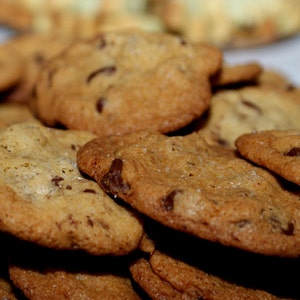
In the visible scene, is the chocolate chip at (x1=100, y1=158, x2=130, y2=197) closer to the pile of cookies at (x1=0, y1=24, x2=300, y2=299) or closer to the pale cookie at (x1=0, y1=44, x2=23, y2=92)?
the pile of cookies at (x1=0, y1=24, x2=300, y2=299)

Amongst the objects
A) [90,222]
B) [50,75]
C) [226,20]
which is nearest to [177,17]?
[226,20]

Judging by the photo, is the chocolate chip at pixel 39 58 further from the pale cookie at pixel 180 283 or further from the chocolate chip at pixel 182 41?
the pale cookie at pixel 180 283

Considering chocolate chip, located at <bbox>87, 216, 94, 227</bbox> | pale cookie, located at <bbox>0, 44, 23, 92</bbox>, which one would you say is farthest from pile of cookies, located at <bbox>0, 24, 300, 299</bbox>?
pale cookie, located at <bbox>0, 44, 23, 92</bbox>

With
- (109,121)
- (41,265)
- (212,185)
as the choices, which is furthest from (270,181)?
(41,265)

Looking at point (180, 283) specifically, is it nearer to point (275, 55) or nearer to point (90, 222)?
point (90, 222)

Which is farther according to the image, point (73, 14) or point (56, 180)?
point (73, 14)
